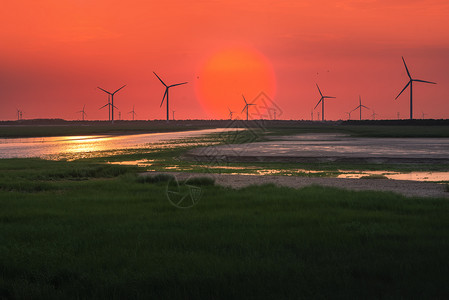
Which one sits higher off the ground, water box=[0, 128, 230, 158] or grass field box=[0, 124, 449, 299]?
water box=[0, 128, 230, 158]

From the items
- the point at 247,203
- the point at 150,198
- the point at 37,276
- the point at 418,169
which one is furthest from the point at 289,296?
the point at 418,169

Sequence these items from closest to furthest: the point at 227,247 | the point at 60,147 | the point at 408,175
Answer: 1. the point at 227,247
2. the point at 408,175
3. the point at 60,147

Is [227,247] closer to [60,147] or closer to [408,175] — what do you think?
[408,175]

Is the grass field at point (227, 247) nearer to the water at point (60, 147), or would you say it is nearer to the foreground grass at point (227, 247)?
the foreground grass at point (227, 247)

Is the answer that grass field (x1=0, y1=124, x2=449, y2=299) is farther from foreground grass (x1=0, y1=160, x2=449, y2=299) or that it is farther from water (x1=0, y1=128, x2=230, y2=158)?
water (x1=0, y1=128, x2=230, y2=158)

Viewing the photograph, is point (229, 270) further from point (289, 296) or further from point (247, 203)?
point (247, 203)

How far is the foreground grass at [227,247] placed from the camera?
30.7 ft

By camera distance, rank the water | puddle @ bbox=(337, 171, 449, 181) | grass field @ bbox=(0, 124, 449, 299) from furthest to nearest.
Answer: the water
puddle @ bbox=(337, 171, 449, 181)
grass field @ bbox=(0, 124, 449, 299)

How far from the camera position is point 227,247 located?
12062mm

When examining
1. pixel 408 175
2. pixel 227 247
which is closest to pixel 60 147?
pixel 408 175

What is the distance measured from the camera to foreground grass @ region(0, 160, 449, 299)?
368 inches

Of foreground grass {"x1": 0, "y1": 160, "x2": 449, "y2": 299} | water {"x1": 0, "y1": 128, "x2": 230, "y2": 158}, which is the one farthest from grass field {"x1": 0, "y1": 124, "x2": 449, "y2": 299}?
water {"x1": 0, "y1": 128, "x2": 230, "y2": 158}

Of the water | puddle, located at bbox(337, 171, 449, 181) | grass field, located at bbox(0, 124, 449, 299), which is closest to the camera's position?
grass field, located at bbox(0, 124, 449, 299)

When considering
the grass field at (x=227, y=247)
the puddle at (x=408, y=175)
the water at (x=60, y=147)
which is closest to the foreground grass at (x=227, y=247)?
the grass field at (x=227, y=247)
